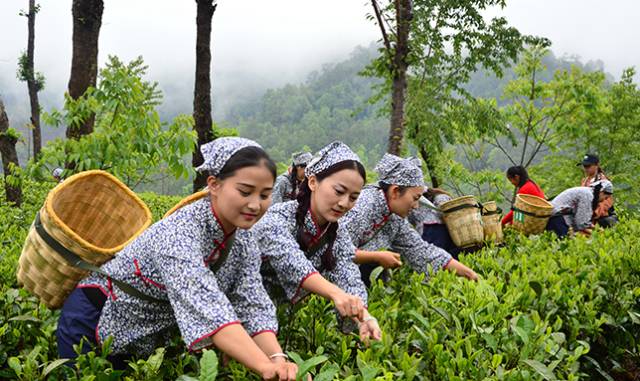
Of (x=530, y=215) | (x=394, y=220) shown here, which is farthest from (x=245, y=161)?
(x=530, y=215)

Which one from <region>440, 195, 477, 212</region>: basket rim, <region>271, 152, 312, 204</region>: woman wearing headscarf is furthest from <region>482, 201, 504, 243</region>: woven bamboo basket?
<region>271, 152, 312, 204</region>: woman wearing headscarf

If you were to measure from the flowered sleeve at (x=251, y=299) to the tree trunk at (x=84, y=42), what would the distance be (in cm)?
374

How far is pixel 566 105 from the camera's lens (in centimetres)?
1727

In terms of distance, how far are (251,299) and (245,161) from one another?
1.74 feet

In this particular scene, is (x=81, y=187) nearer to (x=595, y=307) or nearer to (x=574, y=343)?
(x=574, y=343)

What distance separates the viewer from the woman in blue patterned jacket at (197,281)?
5.73ft

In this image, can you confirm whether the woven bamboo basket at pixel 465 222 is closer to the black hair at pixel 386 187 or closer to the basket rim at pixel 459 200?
the basket rim at pixel 459 200

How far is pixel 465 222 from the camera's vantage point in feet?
16.8

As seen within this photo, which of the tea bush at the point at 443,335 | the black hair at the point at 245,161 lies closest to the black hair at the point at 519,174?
the tea bush at the point at 443,335

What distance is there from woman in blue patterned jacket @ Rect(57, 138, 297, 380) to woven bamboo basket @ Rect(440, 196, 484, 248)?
133 inches

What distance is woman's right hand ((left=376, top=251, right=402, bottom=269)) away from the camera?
286 cm

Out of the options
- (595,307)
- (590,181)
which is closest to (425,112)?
(590,181)

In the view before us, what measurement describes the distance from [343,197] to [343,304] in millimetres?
614

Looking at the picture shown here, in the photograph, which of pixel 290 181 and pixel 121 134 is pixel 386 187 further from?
pixel 290 181
